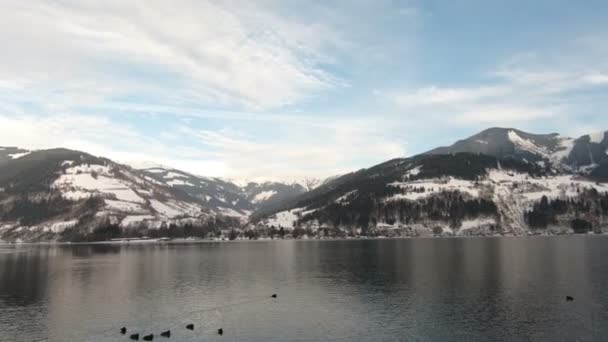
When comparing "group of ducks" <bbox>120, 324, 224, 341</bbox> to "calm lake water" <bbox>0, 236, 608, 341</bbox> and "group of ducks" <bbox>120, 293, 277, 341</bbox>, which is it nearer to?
"group of ducks" <bbox>120, 293, 277, 341</bbox>

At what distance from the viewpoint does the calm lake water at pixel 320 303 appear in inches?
3024

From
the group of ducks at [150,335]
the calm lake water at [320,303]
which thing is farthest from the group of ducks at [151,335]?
the calm lake water at [320,303]

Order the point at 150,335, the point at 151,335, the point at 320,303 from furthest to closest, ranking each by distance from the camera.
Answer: the point at 320,303
the point at 151,335
the point at 150,335

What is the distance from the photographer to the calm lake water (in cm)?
7681

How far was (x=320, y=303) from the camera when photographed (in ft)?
332

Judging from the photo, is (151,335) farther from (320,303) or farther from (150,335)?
(320,303)

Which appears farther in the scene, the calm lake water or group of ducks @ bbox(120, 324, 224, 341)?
the calm lake water

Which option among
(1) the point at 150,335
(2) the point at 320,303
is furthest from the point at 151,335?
(2) the point at 320,303

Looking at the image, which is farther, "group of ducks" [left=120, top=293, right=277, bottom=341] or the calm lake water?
the calm lake water

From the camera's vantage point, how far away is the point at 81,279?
14575 cm

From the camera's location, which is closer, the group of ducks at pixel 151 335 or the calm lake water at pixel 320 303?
the group of ducks at pixel 151 335

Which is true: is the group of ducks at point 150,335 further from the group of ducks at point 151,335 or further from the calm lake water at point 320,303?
the calm lake water at point 320,303

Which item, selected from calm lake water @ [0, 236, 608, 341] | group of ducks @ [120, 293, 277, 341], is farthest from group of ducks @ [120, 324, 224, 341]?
calm lake water @ [0, 236, 608, 341]

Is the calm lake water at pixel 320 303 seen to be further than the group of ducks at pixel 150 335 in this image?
Yes
